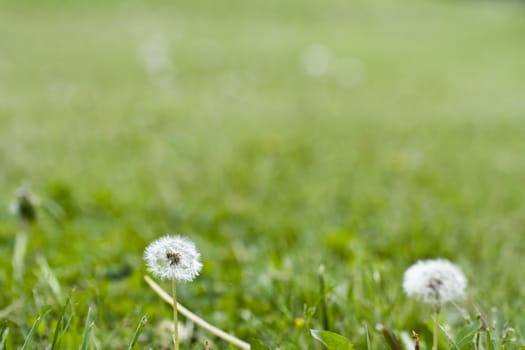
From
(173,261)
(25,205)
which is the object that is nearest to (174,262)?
(173,261)

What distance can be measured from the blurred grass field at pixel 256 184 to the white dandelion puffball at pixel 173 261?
19 centimetres

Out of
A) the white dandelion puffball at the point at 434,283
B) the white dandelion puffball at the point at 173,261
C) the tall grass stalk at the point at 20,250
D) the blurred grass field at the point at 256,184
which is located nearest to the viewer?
the white dandelion puffball at the point at 173,261

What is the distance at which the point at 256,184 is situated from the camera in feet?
8.87

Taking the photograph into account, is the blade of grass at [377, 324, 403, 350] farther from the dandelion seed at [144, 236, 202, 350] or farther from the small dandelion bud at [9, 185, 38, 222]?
the small dandelion bud at [9, 185, 38, 222]

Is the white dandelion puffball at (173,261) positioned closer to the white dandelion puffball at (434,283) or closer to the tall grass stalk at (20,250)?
the white dandelion puffball at (434,283)

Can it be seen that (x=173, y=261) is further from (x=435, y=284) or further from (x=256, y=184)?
(x=256, y=184)

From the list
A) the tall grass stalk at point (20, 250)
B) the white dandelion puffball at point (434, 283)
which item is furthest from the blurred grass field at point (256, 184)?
the white dandelion puffball at point (434, 283)

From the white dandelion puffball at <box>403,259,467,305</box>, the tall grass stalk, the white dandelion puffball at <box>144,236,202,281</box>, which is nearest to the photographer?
the white dandelion puffball at <box>144,236,202,281</box>

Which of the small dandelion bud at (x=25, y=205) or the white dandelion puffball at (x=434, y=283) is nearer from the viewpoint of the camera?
the white dandelion puffball at (x=434, y=283)

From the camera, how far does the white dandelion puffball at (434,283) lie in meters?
1.02

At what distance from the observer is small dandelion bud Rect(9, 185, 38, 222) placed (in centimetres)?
166

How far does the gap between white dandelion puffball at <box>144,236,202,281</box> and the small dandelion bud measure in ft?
2.97

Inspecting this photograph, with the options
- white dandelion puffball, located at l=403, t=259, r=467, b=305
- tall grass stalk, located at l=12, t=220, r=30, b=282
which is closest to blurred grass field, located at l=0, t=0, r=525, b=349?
tall grass stalk, located at l=12, t=220, r=30, b=282

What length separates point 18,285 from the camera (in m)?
1.48
